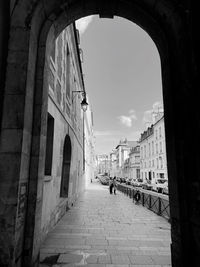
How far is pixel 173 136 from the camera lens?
3.54 metres

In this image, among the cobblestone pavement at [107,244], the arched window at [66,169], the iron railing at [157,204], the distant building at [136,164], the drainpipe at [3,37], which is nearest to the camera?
the drainpipe at [3,37]

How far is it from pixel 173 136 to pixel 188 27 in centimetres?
196

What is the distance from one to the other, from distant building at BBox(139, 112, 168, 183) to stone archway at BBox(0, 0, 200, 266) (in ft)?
93.6

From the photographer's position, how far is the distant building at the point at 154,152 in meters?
32.0

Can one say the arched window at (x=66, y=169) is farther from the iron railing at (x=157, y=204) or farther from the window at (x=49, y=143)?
the iron railing at (x=157, y=204)

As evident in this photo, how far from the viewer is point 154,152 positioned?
1416 inches

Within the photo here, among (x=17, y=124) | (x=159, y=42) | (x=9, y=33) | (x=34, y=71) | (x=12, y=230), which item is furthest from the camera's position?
(x=159, y=42)

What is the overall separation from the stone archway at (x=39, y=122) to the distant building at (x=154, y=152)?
28.5 meters

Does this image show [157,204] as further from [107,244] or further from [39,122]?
[39,122]

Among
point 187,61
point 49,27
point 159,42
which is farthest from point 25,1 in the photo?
point 187,61

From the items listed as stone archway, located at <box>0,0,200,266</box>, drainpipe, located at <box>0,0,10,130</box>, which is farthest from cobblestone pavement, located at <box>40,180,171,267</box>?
drainpipe, located at <box>0,0,10,130</box>

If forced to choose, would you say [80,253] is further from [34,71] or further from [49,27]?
[49,27]

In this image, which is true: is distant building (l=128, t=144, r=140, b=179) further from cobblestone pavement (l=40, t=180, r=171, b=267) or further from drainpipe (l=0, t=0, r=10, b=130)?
drainpipe (l=0, t=0, r=10, b=130)

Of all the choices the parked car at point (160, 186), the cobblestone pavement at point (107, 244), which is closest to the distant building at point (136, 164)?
the parked car at point (160, 186)
